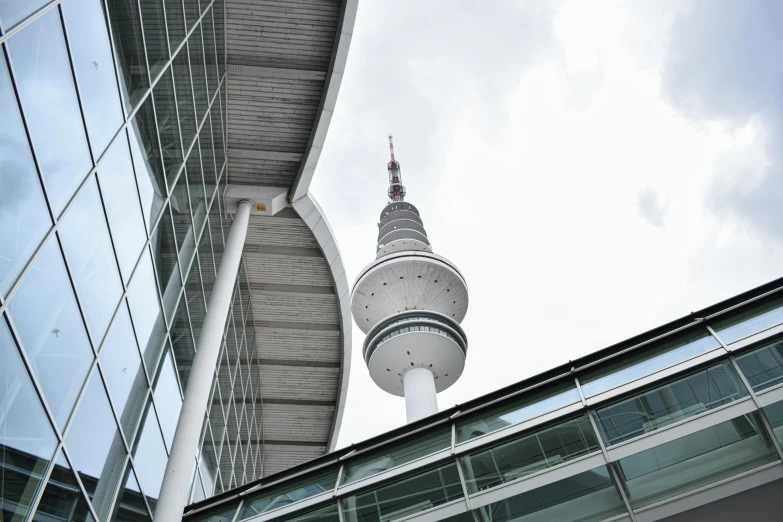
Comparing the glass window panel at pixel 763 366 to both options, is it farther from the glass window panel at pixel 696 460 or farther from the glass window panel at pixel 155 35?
the glass window panel at pixel 155 35

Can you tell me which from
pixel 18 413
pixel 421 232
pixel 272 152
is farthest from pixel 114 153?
pixel 421 232

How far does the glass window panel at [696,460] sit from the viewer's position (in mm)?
10352

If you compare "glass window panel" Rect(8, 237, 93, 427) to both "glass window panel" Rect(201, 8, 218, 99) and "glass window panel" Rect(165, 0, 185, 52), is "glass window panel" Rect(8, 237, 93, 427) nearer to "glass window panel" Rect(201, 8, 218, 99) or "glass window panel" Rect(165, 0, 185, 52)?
"glass window panel" Rect(165, 0, 185, 52)

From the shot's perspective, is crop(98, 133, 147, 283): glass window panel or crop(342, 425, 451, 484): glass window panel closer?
crop(98, 133, 147, 283): glass window panel

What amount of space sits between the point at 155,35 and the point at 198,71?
4105mm

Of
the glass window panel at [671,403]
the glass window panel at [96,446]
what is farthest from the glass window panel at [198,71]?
the glass window panel at [671,403]

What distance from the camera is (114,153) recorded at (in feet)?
35.3

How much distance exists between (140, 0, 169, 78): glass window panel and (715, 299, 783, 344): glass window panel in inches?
498

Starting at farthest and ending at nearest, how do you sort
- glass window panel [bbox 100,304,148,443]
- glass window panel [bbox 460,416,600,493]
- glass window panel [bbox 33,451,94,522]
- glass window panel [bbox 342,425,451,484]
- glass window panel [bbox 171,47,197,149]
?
glass window panel [bbox 171,47,197,149] → glass window panel [bbox 342,425,451,484] → glass window panel [bbox 460,416,600,493] → glass window panel [bbox 100,304,148,443] → glass window panel [bbox 33,451,94,522]

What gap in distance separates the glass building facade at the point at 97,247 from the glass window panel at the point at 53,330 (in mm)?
27

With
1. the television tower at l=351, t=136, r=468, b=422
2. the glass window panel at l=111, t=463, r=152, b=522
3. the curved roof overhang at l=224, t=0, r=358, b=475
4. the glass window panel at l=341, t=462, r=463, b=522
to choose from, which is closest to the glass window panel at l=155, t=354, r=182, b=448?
the glass window panel at l=111, t=463, r=152, b=522

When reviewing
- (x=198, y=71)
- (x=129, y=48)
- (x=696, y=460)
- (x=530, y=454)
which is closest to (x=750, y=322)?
(x=696, y=460)

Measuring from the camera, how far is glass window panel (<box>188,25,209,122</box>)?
56.1ft

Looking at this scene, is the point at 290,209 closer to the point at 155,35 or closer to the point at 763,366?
the point at 155,35
